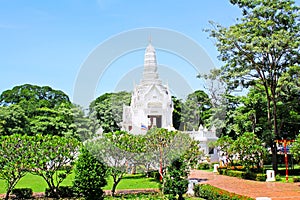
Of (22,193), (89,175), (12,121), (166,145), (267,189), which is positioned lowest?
(267,189)

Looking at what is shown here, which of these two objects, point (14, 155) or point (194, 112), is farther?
point (194, 112)

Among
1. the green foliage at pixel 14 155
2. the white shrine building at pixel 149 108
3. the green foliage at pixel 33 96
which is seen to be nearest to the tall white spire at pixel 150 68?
the white shrine building at pixel 149 108

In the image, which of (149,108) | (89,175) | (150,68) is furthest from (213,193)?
(150,68)

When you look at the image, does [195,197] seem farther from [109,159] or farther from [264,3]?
[264,3]

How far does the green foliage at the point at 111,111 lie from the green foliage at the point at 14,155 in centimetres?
2900

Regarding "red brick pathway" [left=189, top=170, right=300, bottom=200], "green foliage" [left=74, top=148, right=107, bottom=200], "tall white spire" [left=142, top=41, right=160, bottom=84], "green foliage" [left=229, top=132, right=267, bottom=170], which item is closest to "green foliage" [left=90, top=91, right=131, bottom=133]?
"tall white spire" [left=142, top=41, right=160, bottom=84]

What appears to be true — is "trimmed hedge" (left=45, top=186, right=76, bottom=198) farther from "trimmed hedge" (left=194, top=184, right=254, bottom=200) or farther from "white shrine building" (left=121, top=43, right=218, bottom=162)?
"white shrine building" (left=121, top=43, right=218, bottom=162)

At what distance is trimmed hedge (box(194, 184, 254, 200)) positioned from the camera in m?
13.5

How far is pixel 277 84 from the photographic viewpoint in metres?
23.9

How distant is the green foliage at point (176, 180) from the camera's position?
13.9m

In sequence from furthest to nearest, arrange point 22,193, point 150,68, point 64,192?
point 150,68 → point 64,192 → point 22,193

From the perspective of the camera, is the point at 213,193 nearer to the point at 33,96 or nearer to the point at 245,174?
the point at 245,174

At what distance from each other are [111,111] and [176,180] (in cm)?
3534

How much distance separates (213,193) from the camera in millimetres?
15086
